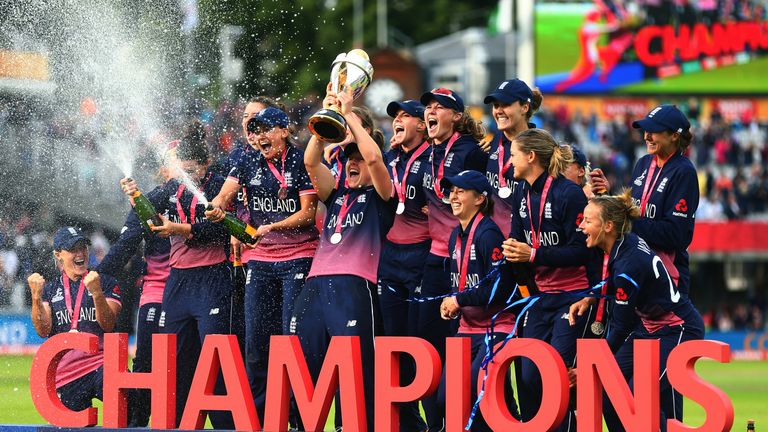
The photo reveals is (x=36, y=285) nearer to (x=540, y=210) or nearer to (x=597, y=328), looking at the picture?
(x=540, y=210)

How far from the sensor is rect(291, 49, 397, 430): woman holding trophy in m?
8.90

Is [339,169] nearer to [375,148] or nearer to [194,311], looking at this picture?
[375,148]

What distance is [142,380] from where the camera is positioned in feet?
30.1

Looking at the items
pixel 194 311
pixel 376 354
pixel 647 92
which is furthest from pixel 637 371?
pixel 647 92

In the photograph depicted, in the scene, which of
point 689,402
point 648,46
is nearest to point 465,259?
point 689,402

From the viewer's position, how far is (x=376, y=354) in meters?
8.49

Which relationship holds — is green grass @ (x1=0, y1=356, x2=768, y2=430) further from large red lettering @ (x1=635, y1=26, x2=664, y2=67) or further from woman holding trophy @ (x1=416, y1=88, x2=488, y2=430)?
large red lettering @ (x1=635, y1=26, x2=664, y2=67)

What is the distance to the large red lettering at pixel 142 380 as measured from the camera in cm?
907

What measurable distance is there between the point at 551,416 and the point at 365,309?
1.57 meters

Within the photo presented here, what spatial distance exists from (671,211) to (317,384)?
2395mm

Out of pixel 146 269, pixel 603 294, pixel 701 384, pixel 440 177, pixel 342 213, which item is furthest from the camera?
pixel 146 269

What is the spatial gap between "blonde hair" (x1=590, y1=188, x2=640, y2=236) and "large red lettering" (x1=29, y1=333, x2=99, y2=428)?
11.4ft

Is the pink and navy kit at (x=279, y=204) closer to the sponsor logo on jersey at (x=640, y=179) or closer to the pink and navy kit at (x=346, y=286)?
the pink and navy kit at (x=346, y=286)

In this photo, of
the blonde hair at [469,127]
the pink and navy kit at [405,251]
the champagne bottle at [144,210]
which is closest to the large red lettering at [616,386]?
the pink and navy kit at [405,251]
